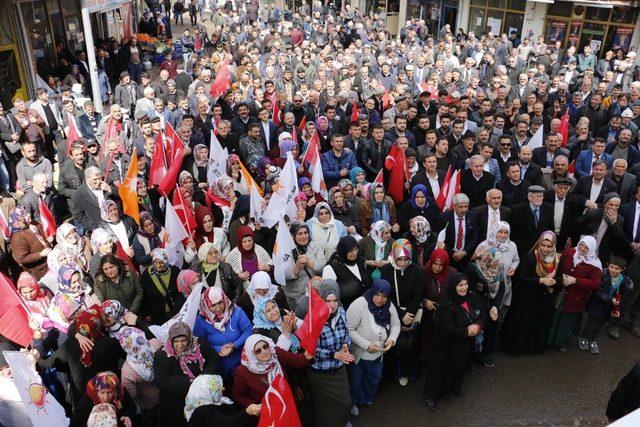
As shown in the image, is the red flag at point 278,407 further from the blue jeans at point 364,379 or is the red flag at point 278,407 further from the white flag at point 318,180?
the white flag at point 318,180

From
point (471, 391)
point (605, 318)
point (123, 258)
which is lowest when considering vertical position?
point (471, 391)

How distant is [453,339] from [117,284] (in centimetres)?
308

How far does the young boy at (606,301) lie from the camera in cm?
572

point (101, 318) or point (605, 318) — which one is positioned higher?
point (101, 318)

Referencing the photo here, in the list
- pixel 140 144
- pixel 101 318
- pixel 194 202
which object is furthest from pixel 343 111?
pixel 101 318

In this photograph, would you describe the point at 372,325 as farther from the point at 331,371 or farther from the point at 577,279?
the point at 577,279

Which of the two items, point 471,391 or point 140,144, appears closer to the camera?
point 471,391

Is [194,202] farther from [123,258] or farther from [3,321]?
[3,321]

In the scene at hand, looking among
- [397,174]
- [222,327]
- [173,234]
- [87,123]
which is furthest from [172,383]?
[87,123]

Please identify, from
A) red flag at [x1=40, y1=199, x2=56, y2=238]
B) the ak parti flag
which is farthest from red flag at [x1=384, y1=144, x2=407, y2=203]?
red flag at [x1=40, y1=199, x2=56, y2=238]

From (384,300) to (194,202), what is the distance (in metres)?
2.76

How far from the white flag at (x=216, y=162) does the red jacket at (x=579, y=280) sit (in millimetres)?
4309

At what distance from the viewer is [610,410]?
13.5 feet

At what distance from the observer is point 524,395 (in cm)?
542
